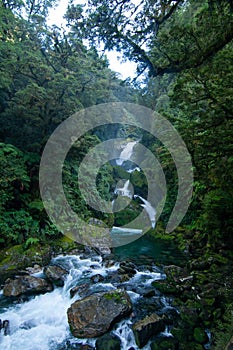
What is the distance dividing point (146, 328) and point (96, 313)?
3.26 ft

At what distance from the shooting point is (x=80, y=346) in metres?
3.88

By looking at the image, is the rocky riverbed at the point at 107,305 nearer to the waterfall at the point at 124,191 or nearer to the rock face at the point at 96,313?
the rock face at the point at 96,313

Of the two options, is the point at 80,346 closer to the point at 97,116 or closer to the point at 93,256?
the point at 93,256

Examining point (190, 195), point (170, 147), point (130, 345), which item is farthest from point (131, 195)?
point (130, 345)

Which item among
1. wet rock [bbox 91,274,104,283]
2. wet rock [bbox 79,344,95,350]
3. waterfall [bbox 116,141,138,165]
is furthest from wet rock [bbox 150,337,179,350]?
waterfall [bbox 116,141,138,165]

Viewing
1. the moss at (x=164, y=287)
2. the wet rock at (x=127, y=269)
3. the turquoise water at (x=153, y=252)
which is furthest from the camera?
the turquoise water at (x=153, y=252)

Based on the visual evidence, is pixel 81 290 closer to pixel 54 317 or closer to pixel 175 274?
pixel 54 317

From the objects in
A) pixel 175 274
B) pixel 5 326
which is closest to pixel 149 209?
pixel 175 274

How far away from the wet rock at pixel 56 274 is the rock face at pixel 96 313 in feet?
5.68

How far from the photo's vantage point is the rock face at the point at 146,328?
12.9 feet

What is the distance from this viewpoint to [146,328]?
4070 mm

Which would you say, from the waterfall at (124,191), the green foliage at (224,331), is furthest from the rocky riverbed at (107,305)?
the waterfall at (124,191)

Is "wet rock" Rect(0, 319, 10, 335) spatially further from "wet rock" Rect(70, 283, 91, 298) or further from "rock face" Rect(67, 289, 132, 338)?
"wet rock" Rect(70, 283, 91, 298)

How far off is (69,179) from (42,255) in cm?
422
